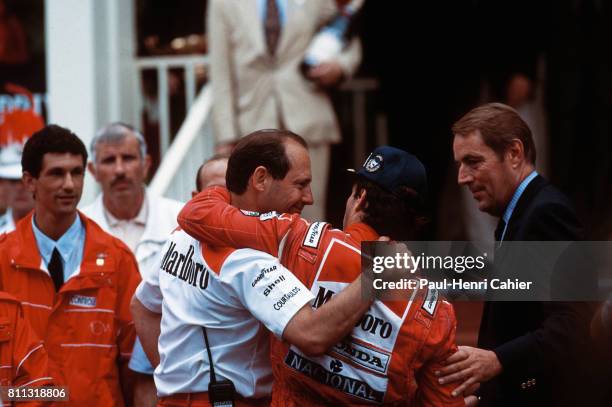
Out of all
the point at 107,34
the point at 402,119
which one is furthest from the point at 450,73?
→ the point at 107,34

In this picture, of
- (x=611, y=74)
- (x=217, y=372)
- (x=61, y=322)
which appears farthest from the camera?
(x=611, y=74)

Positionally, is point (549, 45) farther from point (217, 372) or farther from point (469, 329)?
point (217, 372)

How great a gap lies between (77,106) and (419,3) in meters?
2.55

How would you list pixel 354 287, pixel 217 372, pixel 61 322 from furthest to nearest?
pixel 61 322, pixel 217 372, pixel 354 287

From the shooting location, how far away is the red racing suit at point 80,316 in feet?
14.8

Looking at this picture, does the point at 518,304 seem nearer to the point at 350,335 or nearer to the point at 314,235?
the point at 350,335

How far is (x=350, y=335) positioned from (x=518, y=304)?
806 mm

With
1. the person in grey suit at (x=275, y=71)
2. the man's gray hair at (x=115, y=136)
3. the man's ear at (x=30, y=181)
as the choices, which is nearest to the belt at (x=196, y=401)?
the man's ear at (x=30, y=181)

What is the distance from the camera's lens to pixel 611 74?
7441 mm

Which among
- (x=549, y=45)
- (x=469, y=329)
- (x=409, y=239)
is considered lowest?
(x=469, y=329)

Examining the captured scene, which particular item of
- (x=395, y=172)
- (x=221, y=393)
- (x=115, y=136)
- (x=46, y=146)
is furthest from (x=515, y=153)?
(x=115, y=136)

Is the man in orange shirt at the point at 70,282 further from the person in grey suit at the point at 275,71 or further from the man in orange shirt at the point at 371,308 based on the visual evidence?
the person in grey suit at the point at 275,71

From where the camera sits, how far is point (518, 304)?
3945 mm

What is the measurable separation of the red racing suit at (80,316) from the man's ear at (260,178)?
1251mm
